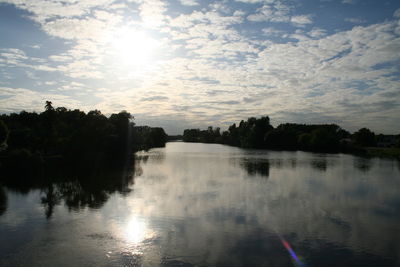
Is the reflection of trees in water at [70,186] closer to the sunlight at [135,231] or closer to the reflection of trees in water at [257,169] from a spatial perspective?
the sunlight at [135,231]

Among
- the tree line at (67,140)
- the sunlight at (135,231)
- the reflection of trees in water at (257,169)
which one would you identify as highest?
the tree line at (67,140)

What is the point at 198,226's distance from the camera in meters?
19.1

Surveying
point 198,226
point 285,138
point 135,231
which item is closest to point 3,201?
point 135,231

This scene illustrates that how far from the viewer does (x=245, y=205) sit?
24594 mm

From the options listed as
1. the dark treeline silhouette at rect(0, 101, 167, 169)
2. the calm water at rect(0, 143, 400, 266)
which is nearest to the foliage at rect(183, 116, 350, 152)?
the dark treeline silhouette at rect(0, 101, 167, 169)

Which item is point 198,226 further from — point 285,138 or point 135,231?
point 285,138

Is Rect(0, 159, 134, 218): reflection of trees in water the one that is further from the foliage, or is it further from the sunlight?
the foliage

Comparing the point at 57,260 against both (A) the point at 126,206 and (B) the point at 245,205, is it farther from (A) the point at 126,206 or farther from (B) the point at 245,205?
(B) the point at 245,205

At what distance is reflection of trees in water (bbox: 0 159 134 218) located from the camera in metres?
25.8

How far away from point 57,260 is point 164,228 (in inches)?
249

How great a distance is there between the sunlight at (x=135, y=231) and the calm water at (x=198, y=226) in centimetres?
5

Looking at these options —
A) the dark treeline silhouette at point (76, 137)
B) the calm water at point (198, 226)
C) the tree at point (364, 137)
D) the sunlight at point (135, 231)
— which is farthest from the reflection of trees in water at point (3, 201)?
the tree at point (364, 137)

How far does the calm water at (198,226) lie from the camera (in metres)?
14.4

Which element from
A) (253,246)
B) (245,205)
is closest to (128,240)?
(253,246)
